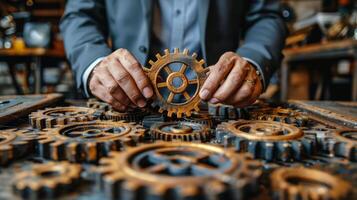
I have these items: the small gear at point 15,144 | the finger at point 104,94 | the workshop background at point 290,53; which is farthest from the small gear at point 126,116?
the workshop background at point 290,53

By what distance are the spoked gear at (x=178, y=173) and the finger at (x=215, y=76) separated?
0.35 m

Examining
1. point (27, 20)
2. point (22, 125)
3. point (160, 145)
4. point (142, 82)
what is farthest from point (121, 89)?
point (27, 20)

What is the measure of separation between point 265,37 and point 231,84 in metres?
0.67

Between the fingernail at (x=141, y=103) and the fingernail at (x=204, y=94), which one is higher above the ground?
the fingernail at (x=204, y=94)

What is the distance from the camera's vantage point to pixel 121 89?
105 cm

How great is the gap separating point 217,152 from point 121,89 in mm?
529

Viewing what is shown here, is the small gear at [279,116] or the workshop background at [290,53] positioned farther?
the workshop background at [290,53]

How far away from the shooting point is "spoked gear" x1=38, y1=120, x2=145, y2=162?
0.67m

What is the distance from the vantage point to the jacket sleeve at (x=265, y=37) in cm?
143

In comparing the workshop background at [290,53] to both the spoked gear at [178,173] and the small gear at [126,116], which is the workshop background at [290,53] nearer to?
the small gear at [126,116]

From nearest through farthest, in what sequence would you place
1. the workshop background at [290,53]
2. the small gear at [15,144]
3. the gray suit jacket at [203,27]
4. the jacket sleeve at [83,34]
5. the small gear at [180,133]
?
1. the small gear at [15,144]
2. the small gear at [180,133]
3. the jacket sleeve at [83,34]
4. the gray suit jacket at [203,27]
5. the workshop background at [290,53]

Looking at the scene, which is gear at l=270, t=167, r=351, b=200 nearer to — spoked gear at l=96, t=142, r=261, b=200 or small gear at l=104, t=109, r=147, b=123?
spoked gear at l=96, t=142, r=261, b=200

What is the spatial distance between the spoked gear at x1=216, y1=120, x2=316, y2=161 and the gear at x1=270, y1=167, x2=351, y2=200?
0.43 feet

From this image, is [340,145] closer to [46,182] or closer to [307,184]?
[307,184]
